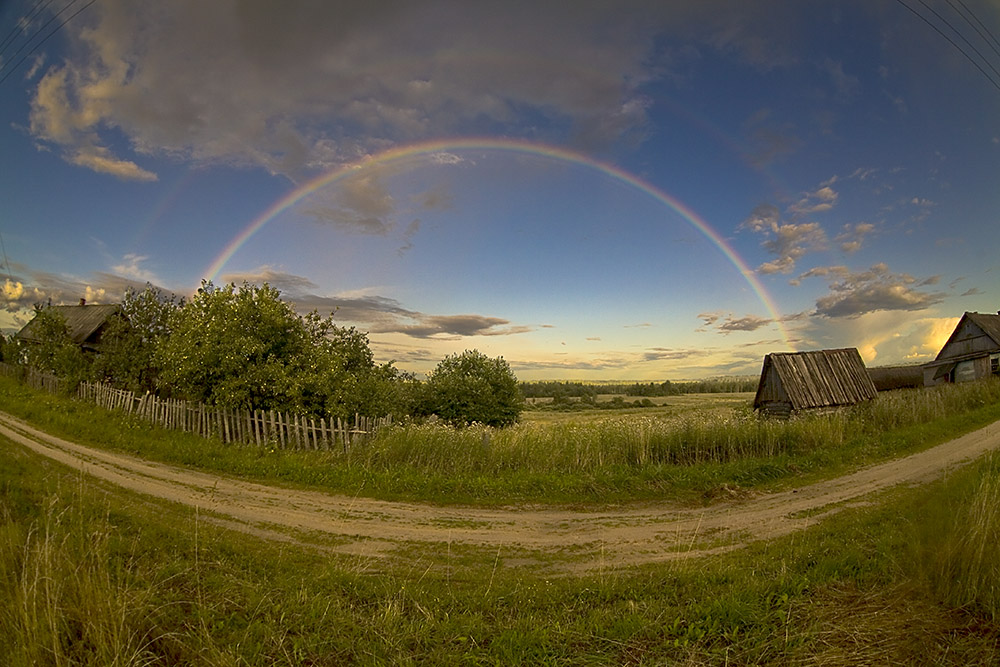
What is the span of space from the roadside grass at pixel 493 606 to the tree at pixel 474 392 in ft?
70.7

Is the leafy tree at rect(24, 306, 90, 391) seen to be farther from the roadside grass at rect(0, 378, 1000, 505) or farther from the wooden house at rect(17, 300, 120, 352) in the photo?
the roadside grass at rect(0, 378, 1000, 505)

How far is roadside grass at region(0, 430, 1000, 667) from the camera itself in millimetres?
3748

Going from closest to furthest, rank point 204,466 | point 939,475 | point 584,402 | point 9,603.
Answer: point 9,603 < point 939,475 < point 204,466 < point 584,402

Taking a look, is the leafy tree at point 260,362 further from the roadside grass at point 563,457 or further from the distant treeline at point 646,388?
the distant treeline at point 646,388

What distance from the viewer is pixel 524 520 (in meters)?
9.17

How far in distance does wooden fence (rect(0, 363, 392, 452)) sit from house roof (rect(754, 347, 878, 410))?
1830cm

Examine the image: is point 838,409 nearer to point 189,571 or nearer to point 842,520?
point 842,520

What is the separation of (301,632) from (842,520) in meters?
8.26

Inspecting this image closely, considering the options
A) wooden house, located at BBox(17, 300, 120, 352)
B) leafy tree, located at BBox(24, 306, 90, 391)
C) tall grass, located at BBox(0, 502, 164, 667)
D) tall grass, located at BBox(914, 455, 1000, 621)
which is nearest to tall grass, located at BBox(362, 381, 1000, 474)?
tall grass, located at BBox(914, 455, 1000, 621)

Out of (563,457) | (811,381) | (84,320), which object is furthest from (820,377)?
(84,320)

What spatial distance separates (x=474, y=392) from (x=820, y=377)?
1720 centimetres

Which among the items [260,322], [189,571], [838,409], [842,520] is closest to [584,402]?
[838,409]

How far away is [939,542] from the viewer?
198 inches

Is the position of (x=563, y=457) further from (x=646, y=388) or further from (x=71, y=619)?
(x=646, y=388)
